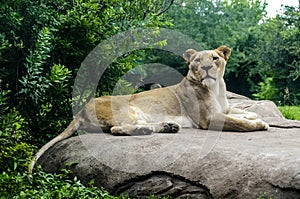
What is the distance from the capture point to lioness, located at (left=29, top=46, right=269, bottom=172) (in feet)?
22.6

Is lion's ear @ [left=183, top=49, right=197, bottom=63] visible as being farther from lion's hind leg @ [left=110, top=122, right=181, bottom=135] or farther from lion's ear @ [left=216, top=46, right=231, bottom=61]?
lion's hind leg @ [left=110, top=122, right=181, bottom=135]

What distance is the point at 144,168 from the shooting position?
551cm

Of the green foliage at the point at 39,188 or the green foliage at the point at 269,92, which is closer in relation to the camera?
the green foliage at the point at 39,188

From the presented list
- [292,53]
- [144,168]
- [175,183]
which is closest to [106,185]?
[144,168]

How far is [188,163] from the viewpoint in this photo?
5.34m

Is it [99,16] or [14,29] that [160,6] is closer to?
[99,16]

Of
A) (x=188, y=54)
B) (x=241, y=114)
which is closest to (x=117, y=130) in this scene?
(x=188, y=54)

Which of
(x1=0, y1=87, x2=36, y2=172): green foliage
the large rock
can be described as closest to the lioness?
the large rock

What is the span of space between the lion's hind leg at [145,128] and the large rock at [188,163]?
150 millimetres

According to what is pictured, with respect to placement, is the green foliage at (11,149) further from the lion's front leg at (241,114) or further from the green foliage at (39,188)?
the lion's front leg at (241,114)

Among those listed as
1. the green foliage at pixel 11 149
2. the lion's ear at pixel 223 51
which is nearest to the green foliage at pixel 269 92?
the lion's ear at pixel 223 51

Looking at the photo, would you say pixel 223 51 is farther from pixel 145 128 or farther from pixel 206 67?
pixel 145 128

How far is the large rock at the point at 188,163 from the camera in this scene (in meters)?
4.79

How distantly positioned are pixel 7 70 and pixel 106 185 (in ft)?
8.83
